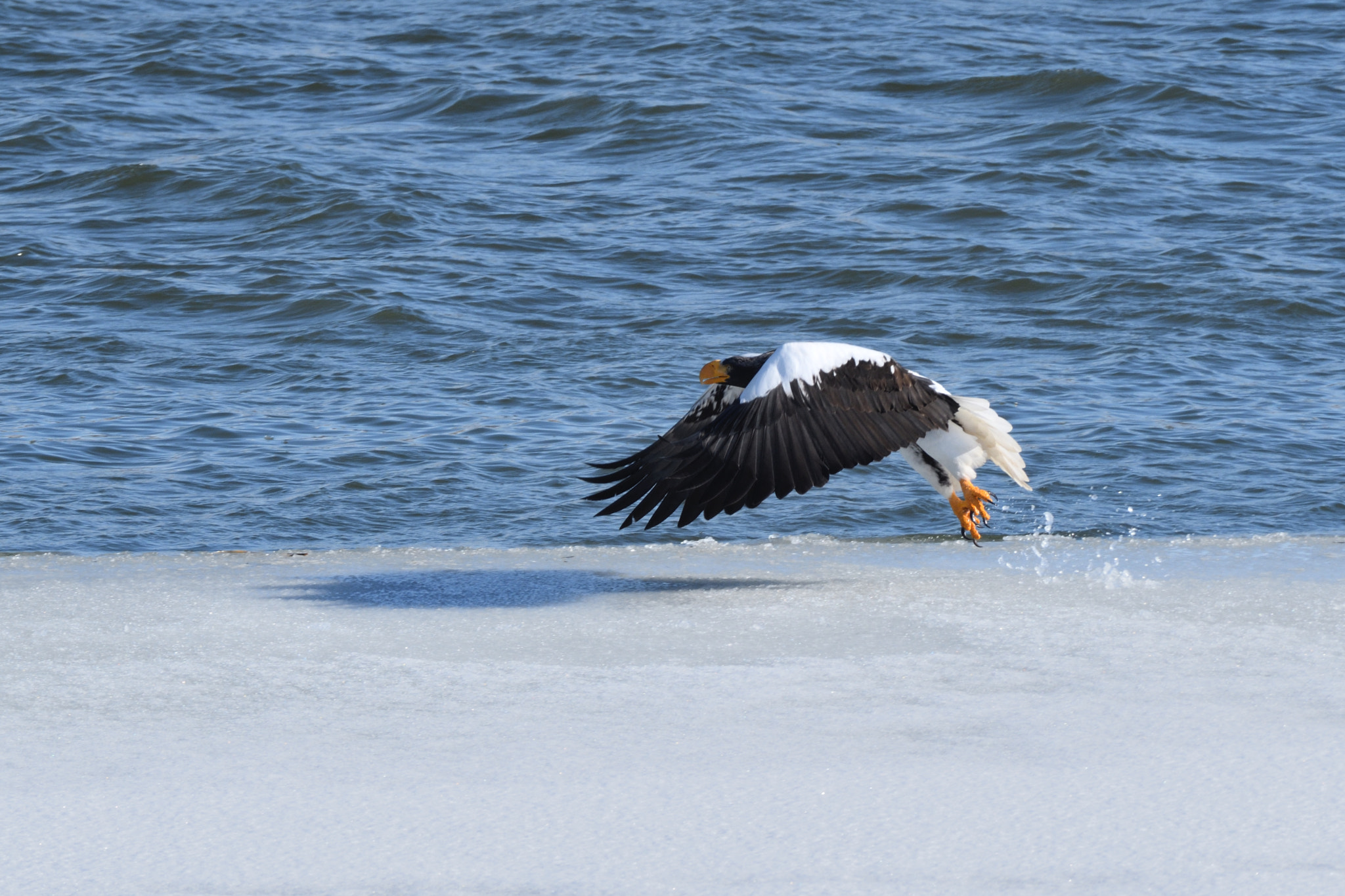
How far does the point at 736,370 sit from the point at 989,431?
86cm

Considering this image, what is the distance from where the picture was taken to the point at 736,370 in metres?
5.27

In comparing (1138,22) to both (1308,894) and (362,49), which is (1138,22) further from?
(1308,894)

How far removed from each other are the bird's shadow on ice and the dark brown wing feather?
0.36 metres

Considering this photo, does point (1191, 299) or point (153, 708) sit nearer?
point (153, 708)

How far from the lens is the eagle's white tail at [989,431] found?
17.6ft

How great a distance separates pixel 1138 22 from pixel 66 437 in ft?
42.5

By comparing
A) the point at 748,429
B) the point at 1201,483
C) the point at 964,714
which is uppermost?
the point at 748,429

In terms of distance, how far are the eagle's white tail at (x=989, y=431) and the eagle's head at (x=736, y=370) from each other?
64 centimetres

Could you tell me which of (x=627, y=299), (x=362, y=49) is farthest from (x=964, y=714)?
(x=362, y=49)

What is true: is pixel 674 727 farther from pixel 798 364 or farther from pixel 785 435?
pixel 798 364

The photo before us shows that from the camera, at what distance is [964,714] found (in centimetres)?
382

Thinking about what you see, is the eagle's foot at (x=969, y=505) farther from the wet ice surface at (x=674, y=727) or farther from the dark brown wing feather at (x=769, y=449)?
the dark brown wing feather at (x=769, y=449)

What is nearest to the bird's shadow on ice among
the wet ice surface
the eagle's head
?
the wet ice surface

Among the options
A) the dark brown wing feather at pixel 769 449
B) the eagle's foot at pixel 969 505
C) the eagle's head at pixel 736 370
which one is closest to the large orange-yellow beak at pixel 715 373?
the eagle's head at pixel 736 370
